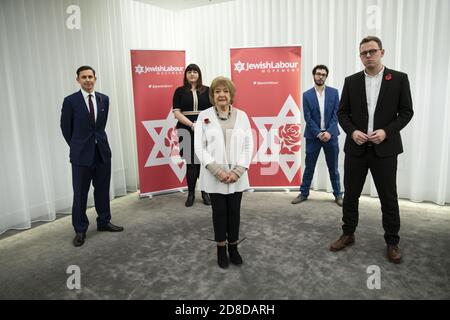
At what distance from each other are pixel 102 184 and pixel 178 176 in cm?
171

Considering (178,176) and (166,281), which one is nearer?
(166,281)

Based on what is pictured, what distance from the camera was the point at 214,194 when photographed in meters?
2.73

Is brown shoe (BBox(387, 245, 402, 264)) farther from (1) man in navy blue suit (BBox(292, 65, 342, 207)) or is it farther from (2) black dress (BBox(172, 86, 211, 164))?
(2) black dress (BBox(172, 86, 211, 164))

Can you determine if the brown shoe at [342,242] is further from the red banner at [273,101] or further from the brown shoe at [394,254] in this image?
the red banner at [273,101]

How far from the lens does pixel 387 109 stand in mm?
2723

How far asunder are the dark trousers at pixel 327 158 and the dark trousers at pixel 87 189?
238cm

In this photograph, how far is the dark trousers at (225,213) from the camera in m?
2.74

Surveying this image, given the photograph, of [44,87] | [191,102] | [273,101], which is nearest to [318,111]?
[273,101]

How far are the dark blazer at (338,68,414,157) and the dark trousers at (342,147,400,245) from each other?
73 mm

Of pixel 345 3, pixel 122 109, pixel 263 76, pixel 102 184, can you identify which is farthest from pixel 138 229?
pixel 345 3

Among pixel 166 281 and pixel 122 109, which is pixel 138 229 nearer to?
pixel 166 281

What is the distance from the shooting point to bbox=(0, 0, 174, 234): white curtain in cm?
387
